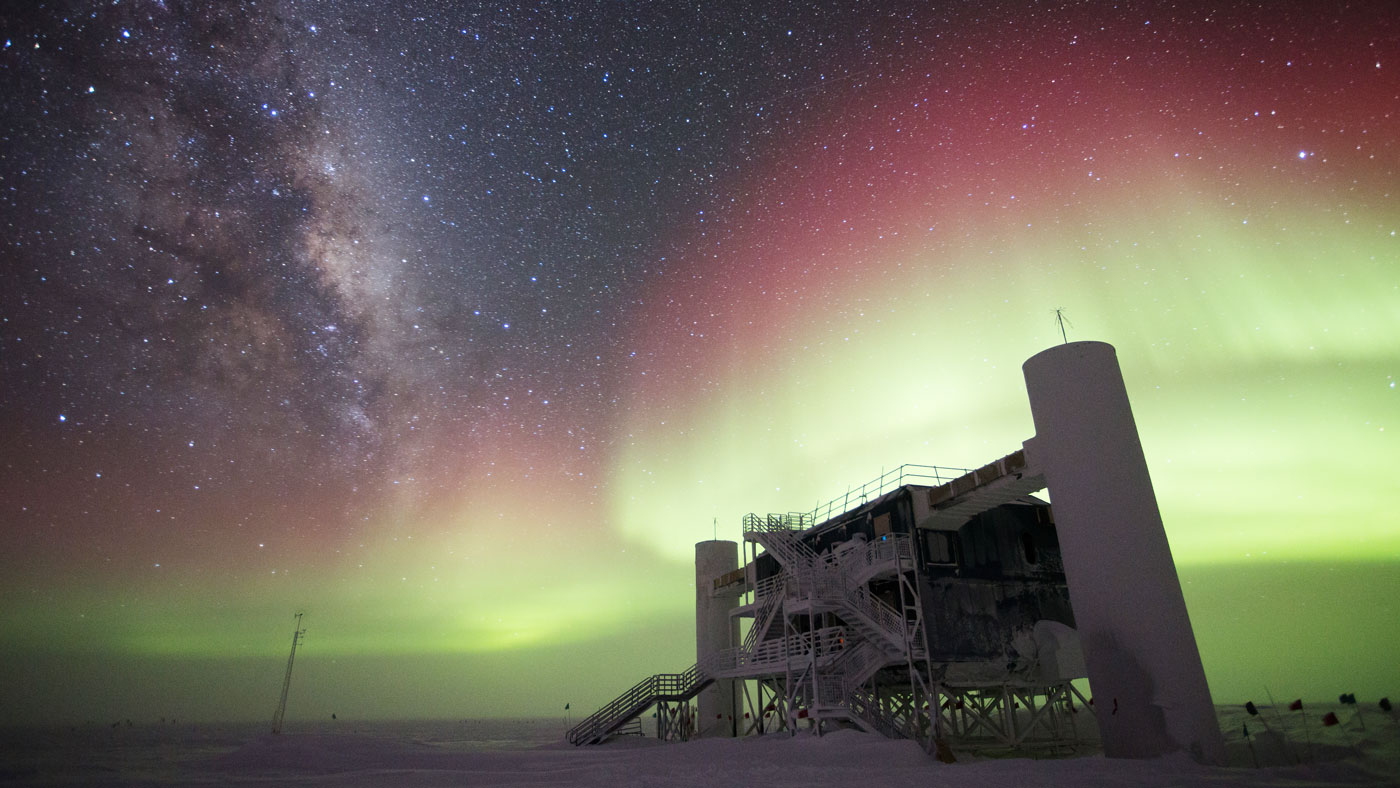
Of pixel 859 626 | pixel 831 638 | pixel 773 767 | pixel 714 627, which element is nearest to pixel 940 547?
pixel 859 626

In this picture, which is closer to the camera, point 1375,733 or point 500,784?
point 500,784

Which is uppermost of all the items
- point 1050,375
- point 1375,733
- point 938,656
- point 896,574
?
point 1050,375

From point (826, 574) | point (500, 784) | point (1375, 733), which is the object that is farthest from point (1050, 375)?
point (500, 784)

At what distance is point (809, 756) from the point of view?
20000 millimetres

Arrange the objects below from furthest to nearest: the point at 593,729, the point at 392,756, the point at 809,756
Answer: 1. the point at 593,729
2. the point at 392,756
3. the point at 809,756

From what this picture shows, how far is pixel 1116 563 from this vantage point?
19.3 metres

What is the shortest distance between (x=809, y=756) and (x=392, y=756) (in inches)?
607

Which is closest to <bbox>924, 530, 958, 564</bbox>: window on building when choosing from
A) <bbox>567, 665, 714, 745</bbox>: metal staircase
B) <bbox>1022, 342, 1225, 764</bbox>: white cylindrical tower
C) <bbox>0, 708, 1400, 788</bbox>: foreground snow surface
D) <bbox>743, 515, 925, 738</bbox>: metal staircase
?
<bbox>743, 515, 925, 738</bbox>: metal staircase

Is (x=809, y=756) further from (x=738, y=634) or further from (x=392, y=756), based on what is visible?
(x=738, y=634)

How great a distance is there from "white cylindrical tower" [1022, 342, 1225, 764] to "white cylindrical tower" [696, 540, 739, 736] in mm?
23707

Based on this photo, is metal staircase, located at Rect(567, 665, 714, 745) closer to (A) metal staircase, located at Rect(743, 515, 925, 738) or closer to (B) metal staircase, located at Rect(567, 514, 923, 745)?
(B) metal staircase, located at Rect(567, 514, 923, 745)

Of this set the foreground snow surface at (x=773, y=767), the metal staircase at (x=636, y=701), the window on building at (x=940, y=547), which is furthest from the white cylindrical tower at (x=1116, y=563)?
the metal staircase at (x=636, y=701)

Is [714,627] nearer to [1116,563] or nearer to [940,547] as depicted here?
[940,547]

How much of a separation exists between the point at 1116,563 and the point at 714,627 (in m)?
27.1
